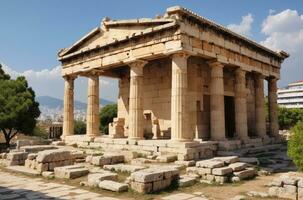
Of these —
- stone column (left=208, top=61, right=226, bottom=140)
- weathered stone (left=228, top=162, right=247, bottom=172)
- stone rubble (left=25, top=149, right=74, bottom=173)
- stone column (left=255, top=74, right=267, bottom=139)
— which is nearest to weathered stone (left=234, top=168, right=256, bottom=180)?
weathered stone (left=228, top=162, right=247, bottom=172)

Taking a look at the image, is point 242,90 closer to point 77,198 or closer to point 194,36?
point 194,36

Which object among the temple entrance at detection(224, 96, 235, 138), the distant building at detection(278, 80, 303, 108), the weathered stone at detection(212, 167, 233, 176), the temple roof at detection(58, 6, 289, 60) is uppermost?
the distant building at detection(278, 80, 303, 108)

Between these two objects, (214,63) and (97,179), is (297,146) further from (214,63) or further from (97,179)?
(214,63)

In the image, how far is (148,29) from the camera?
17547 millimetres

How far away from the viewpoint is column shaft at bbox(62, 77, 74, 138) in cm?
2429

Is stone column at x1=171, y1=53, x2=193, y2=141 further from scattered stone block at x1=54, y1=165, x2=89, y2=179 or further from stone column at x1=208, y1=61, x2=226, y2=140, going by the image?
scattered stone block at x1=54, y1=165, x2=89, y2=179

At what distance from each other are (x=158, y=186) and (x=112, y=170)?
3.73 metres

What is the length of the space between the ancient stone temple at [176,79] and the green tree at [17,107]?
561 cm

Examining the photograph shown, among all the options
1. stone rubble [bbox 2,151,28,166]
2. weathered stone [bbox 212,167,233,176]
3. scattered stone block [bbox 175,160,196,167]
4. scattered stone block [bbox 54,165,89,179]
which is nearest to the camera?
weathered stone [bbox 212,167,233,176]

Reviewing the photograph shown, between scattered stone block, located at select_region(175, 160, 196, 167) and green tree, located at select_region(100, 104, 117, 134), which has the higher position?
green tree, located at select_region(100, 104, 117, 134)

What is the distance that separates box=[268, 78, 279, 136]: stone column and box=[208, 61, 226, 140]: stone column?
27.4ft

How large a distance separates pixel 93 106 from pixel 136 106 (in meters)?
4.67

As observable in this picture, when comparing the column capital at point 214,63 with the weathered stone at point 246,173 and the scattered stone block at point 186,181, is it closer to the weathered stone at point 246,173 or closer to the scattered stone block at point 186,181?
the weathered stone at point 246,173

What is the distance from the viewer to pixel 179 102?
16.3 metres
